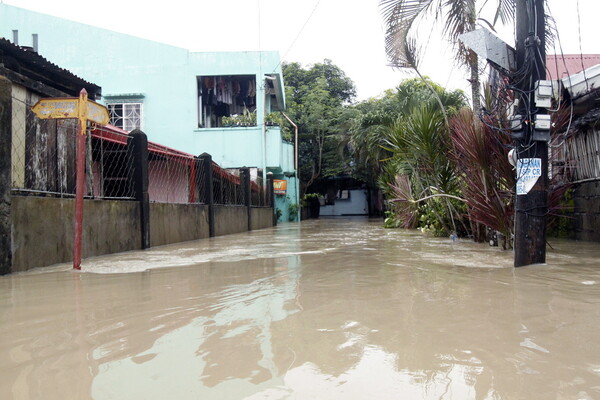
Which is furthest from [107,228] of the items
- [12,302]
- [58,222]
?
[12,302]

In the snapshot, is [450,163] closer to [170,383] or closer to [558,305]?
[558,305]

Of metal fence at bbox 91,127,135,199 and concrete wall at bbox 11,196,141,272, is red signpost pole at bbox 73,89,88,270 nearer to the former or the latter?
concrete wall at bbox 11,196,141,272

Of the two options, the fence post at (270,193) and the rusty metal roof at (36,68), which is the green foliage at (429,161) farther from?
the fence post at (270,193)

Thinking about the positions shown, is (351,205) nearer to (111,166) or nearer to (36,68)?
(111,166)

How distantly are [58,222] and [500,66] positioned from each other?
5.36m

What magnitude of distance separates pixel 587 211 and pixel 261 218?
37.4 ft

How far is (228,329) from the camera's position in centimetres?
247

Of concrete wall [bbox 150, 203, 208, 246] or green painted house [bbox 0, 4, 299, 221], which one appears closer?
concrete wall [bbox 150, 203, 208, 246]

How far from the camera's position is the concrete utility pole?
461 centimetres

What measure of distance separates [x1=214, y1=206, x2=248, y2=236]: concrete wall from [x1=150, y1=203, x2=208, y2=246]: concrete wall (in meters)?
0.87

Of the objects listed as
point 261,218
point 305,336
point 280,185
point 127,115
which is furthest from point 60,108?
point 280,185

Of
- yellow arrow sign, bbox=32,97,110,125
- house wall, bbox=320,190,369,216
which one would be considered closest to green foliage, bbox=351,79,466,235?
yellow arrow sign, bbox=32,97,110,125

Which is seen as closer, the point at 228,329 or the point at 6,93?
the point at 228,329

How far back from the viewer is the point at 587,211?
8078mm
